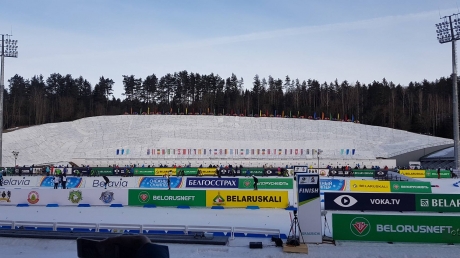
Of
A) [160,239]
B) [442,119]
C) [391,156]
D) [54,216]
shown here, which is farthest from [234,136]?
[160,239]

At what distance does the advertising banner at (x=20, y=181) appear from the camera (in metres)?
27.0

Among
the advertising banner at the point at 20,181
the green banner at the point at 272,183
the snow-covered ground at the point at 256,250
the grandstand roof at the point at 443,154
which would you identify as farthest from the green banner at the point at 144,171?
the grandstand roof at the point at 443,154

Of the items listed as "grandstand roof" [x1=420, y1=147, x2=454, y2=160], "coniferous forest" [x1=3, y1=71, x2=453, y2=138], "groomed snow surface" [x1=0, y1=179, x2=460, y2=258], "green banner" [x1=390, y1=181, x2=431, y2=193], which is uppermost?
"coniferous forest" [x1=3, y1=71, x2=453, y2=138]

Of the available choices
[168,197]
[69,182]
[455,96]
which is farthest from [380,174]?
[69,182]

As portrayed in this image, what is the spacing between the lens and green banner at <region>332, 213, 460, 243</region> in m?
10.9

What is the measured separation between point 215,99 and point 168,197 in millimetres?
72371

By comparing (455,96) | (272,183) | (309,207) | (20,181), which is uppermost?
(455,96)

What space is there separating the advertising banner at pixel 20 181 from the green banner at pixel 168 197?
13.4 meters

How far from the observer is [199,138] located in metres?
61.8

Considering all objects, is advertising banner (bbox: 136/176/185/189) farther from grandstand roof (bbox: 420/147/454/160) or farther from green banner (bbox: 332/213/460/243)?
grandstand roof (bbox: 420/147/454/160)

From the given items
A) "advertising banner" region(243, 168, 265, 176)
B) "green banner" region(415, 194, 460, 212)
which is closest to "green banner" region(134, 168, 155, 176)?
"advertising banner" region(243, 168, 265, 176)

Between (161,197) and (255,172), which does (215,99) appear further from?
(161,197)

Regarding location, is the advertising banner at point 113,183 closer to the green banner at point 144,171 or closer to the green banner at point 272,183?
the green banner at point 272,183

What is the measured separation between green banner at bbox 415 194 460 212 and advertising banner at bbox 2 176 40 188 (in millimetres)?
24715
